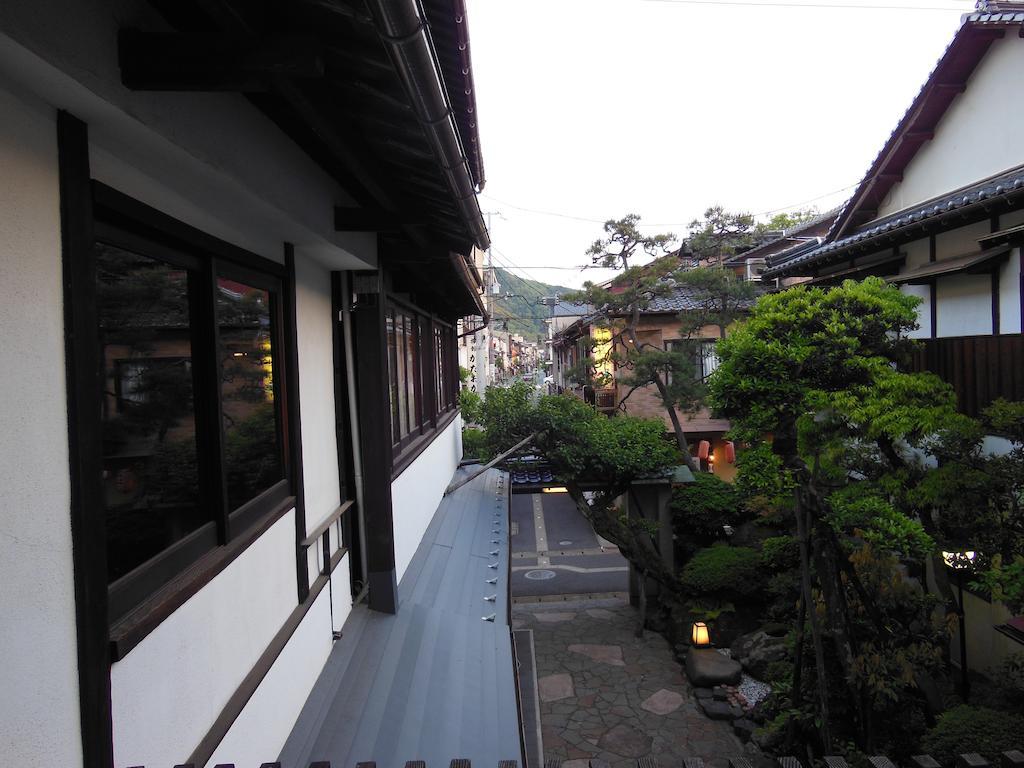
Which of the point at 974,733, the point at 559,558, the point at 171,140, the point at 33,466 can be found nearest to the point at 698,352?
the point at 559,558

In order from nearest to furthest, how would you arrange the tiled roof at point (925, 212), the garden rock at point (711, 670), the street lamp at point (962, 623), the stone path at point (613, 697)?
the tiled roof at point (925, 212)
the street lamp at point (962, 623)
the stone path at point (613, 697)
the garden rock at point (711, 670)

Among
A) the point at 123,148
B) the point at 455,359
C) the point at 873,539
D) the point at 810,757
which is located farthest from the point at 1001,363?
the point at 455,359

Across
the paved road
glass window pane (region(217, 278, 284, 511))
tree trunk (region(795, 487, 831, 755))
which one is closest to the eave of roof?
tree trunk (region(795, 487, 831, 755))

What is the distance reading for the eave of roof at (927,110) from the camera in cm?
981

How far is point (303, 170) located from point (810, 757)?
9467mm

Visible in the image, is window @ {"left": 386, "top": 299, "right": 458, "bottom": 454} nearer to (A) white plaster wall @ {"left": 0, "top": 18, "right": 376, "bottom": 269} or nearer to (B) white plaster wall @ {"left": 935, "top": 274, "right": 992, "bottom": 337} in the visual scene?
(A) white plaster wall @ {"left": 0, "top": 18, "right": 376, "bottom": 269}

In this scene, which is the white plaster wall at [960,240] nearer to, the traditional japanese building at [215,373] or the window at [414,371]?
the traditional japanese building at [215,373]

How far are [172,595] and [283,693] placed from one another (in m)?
1.93

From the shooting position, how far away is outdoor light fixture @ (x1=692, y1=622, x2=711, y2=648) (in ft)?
45.8

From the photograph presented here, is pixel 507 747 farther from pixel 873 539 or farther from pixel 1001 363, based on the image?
pixel 1001 363

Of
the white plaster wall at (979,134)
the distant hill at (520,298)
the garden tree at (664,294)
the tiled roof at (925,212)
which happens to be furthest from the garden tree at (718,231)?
the distant hill at (520,298)

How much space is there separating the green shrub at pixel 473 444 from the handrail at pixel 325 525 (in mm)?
9388

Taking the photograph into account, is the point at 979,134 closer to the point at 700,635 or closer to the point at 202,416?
the point at 700,635

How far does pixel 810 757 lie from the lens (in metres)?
8.61
